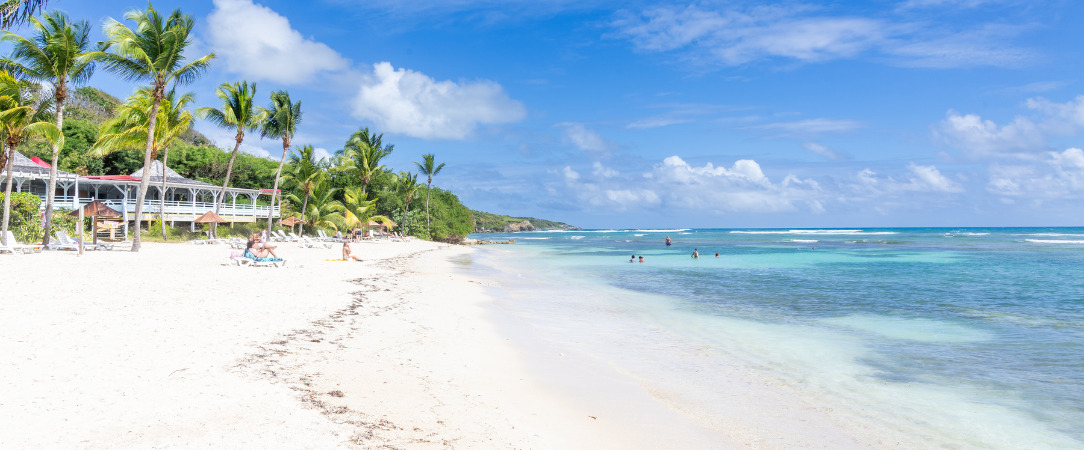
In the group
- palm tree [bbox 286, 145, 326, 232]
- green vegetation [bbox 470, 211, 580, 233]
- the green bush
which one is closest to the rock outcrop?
green vegetation [bbox 470, 211, 580, 233]

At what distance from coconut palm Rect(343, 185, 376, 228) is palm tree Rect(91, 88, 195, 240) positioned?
43.2 ft

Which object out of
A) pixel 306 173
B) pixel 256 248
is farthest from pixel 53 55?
pixel 306 173

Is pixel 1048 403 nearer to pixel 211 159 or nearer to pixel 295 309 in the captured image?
pixel 295 309

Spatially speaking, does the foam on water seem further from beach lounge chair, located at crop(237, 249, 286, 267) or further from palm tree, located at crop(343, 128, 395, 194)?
palm tree, located at crop(343, 128, 395, 194)

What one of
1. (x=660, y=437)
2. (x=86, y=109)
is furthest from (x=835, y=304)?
(x=86, y=109)

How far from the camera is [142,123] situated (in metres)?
24.8

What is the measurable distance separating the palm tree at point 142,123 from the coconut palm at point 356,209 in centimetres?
1318

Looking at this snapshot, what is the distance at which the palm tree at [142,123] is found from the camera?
23494 mm

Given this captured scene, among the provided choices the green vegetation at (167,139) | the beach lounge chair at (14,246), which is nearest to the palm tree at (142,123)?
the green vegetation at (167,139)

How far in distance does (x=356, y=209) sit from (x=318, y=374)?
37.3m

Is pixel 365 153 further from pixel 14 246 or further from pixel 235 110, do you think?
pixel 14 246

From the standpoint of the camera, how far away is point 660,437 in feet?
15.4

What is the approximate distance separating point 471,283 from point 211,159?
37.7 m

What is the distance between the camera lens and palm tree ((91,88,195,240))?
2349 centimetres
